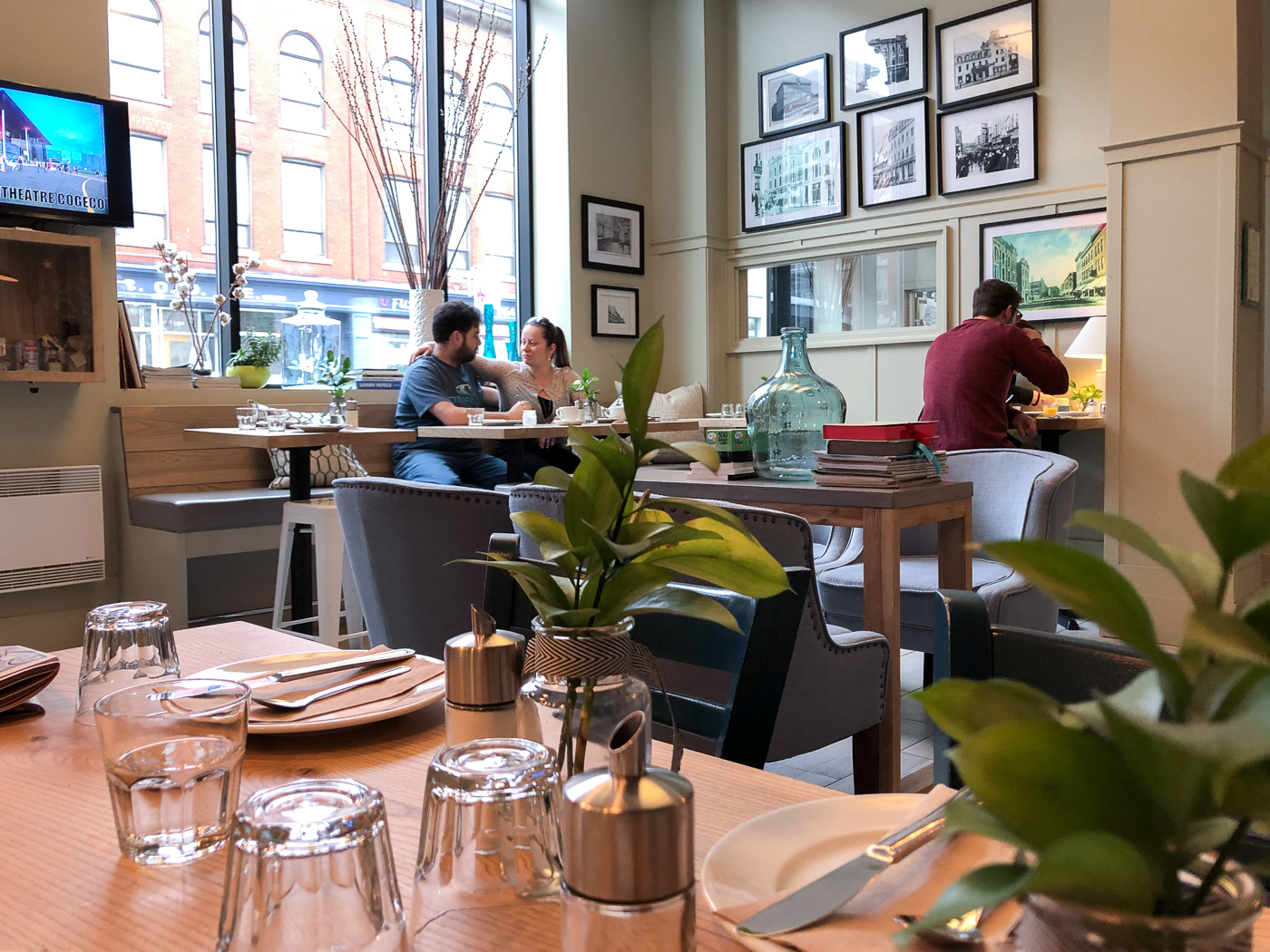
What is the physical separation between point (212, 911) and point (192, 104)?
19.3 ft

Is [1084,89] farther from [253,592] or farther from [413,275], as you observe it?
[253,592]

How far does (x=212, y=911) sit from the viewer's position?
571mm

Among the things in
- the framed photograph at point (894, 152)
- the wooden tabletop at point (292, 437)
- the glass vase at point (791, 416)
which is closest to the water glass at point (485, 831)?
the glass vase at point (791, 416)

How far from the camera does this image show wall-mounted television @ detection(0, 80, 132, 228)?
415cm

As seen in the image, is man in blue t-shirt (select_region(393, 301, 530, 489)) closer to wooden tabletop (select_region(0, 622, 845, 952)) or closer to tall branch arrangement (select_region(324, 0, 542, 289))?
tall branch arrangement (select_region(324, 0, 542, 289))

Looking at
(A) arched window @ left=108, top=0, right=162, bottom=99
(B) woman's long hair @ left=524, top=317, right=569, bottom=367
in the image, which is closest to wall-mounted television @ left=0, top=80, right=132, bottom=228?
(A) arched window @ left=108, top=0, right=162, bottom=99

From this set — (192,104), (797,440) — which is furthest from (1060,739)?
(192,104)

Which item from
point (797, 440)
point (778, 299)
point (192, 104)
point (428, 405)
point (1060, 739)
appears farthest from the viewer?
point (778, 299)

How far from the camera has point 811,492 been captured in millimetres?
2385

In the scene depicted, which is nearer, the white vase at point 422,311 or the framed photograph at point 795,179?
the white vase at point 422,311

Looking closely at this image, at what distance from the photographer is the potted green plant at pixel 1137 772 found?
272 millimetres

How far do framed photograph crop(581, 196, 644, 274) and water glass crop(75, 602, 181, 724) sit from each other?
6.42 meters

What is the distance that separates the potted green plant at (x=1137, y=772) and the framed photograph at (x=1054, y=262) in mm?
5683

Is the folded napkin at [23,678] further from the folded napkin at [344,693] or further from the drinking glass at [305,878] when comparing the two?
the drinking glass at [305,878]
